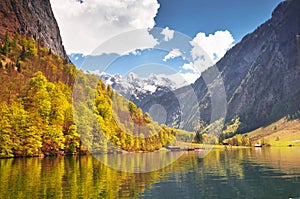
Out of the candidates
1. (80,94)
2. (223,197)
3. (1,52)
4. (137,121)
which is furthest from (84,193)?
(137,121)

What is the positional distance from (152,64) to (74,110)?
134ft

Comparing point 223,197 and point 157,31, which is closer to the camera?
point 223,197

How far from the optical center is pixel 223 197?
1241 inches

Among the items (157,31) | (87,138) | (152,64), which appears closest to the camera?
(157,31)

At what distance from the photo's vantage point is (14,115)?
91.1 meters

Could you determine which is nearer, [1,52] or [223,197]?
[223,197]

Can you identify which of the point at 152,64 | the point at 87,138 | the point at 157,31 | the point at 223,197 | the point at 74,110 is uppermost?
the point at 157,31

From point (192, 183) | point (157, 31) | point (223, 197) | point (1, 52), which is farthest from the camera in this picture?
point (1, 52)

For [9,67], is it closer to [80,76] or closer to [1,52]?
[1,52]

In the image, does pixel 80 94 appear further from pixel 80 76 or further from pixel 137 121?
pixel 137 121

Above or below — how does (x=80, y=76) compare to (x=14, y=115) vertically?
above

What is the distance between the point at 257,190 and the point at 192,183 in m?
8.60

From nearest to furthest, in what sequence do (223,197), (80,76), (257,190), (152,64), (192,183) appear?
(223,197)
(257,190)
(192,183)
(152,64)
(80,76)

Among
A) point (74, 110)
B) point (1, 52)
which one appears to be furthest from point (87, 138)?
point (1, 52)
